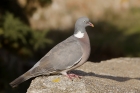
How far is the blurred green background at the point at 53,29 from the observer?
392 inches

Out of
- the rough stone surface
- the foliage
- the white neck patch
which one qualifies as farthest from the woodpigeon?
the foliage

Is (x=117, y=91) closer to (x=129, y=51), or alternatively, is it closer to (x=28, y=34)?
(x=28, y=34)

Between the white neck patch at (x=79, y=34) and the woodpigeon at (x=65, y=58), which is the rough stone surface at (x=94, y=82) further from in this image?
the white neck patch at (x=79, y=34)

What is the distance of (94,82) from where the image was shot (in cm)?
619

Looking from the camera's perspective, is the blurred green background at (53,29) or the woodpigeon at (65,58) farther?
the blurred green background at (53,29)

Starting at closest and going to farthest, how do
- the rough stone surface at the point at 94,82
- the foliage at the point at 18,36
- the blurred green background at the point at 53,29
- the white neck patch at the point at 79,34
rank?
the rough stone surface at the point at 94,82
the white neck patch at the point at 79,34
the foliage at the point at 18,36
the blurred green background at the point at 53,29

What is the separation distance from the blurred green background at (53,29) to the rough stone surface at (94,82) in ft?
9.70

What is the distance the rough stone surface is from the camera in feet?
19.4

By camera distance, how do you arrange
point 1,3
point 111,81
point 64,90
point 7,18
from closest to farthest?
point 64,90 < point 111,81 < point 7,18 < point 1,3

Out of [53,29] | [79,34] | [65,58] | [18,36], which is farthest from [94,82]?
[53,29]

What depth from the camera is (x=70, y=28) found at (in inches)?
615

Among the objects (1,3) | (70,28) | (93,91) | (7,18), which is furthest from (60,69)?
(70,28)

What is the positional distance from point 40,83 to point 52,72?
0.24 metres

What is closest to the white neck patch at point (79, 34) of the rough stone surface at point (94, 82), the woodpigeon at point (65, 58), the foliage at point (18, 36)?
the woodpigeon at point (65, 58)
